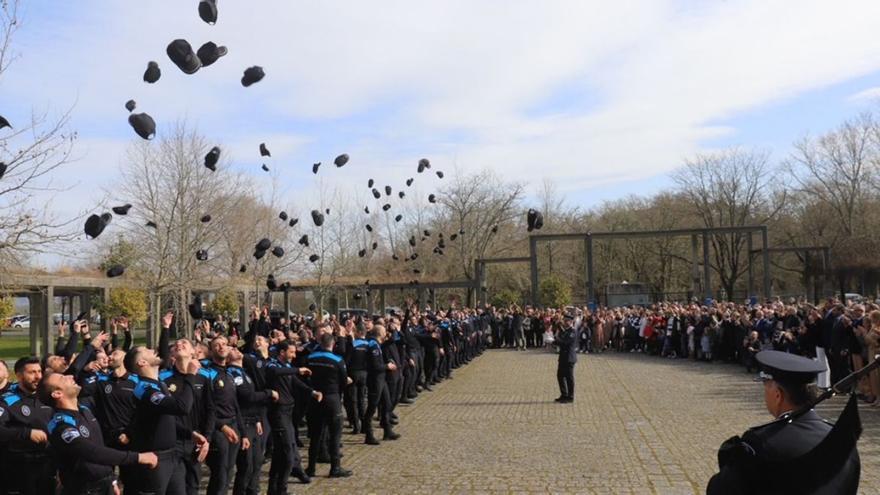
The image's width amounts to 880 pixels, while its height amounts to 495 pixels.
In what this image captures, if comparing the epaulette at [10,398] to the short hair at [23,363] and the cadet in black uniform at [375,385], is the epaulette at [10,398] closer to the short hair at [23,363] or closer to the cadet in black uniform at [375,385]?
the short hair at [23,363]

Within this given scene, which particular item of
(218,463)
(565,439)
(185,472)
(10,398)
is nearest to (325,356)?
(218,463)

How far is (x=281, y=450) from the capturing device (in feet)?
30.0

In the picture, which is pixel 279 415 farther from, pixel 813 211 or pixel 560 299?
pixel 813 211

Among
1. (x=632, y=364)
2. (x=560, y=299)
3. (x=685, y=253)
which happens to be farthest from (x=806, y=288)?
(x=632, y=364)

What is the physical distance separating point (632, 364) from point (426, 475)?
17.6m

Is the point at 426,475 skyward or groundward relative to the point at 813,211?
groundward

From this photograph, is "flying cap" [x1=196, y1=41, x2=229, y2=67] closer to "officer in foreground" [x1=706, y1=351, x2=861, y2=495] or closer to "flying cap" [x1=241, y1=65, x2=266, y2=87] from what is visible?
"flying cap" [x1=241, y1=65, x2=266, y2=87]

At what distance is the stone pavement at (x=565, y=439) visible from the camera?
952 centimetres

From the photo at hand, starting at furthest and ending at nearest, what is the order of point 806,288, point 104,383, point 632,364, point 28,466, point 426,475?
point 806,288, point 632,364, point 426,475, point 104,383, point 28,466

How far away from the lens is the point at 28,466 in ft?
22.3

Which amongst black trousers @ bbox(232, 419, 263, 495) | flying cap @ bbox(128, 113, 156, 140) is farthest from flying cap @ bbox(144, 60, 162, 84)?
black trousers @ bbox(232, 419, 263, 495)

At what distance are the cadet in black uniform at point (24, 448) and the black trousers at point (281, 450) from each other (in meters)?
2.59

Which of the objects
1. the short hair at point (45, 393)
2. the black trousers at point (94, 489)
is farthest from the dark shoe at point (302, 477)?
the black trousers at point (94, 489)

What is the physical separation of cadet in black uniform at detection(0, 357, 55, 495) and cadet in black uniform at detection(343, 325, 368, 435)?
5.89 metres
